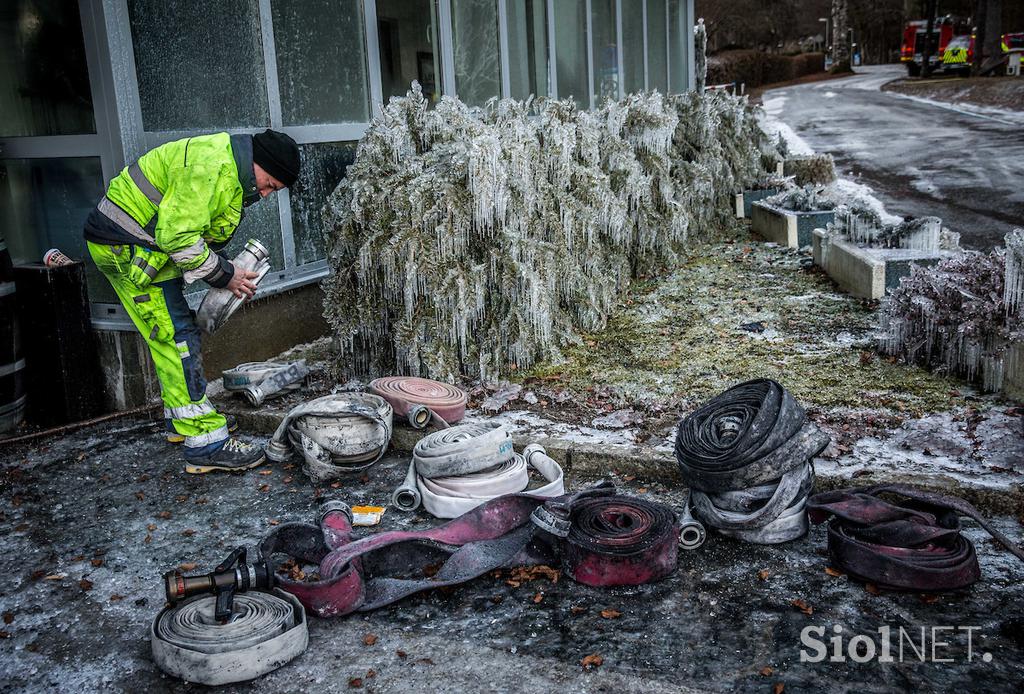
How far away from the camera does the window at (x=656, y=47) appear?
16.0m

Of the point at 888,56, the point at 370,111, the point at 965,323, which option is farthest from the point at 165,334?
the point at 888,56

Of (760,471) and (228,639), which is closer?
(228,639)

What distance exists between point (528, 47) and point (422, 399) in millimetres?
7328

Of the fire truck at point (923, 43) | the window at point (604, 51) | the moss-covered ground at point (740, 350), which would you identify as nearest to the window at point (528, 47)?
the window at point (604, 51)

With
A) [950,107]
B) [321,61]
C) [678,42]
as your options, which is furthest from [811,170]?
[950,107]

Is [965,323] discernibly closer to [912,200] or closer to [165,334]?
[165,334]

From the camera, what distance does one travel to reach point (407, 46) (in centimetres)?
A: 849

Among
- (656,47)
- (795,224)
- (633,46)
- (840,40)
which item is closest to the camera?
(795,224)

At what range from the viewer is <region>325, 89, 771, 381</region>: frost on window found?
6.11m

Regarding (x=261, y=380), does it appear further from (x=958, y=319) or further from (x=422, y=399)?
(x=958, y=319)

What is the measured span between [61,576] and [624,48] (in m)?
13.0

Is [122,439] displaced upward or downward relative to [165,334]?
downward

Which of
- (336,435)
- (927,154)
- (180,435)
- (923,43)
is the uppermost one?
(923,43)

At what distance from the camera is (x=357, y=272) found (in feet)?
20.2
